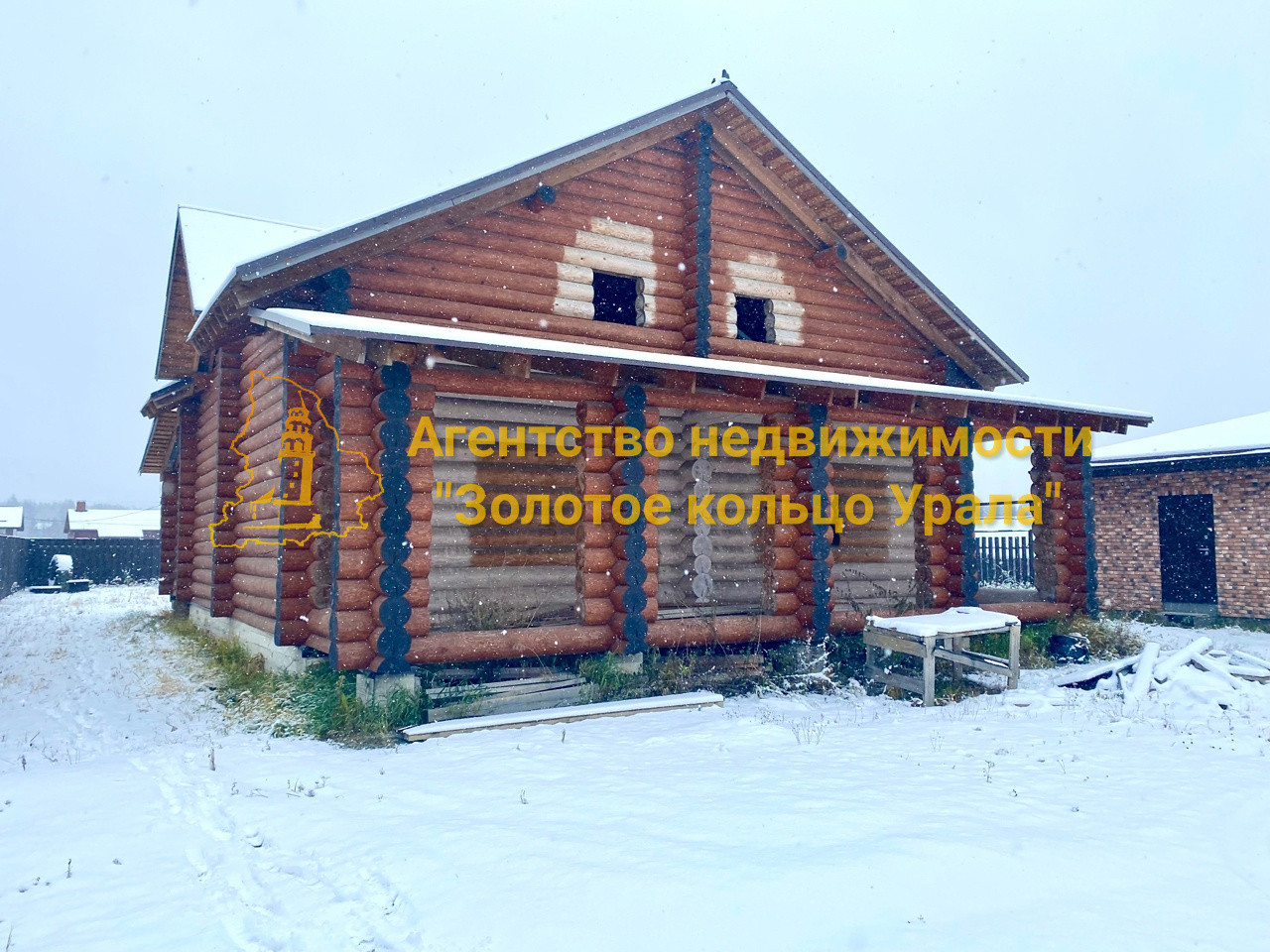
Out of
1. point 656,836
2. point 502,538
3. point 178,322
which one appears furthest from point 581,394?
point 178,322

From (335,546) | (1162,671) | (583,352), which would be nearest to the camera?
(335,546)

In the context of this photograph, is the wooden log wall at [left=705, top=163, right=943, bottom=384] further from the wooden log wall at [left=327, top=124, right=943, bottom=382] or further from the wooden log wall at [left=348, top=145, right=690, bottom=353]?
the wooden log wall at [left=348, top=145, right=690, bottom=353]

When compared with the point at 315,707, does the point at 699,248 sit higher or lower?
higher

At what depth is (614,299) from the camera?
12.4m

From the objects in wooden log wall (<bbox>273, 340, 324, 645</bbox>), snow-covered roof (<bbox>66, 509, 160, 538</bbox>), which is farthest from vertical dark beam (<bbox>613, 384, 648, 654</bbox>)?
snow-covered roof (<bbox>66, 509, 160, 538</bbox>)

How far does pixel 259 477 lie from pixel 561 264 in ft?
15.5

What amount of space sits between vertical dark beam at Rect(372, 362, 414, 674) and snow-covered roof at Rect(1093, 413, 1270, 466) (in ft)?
46.7

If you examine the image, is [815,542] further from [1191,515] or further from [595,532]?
[1191,515]

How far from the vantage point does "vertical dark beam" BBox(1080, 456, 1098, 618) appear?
12.8 m

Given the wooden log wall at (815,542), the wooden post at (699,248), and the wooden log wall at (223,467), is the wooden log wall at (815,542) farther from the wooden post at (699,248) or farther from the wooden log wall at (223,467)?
the wooden log wall at (223,467)

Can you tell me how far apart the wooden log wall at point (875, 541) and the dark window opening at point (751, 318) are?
6.72 ft

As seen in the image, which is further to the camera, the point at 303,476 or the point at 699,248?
the point at 699,248

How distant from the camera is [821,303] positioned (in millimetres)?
12648

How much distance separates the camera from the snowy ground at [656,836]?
3.78 m
